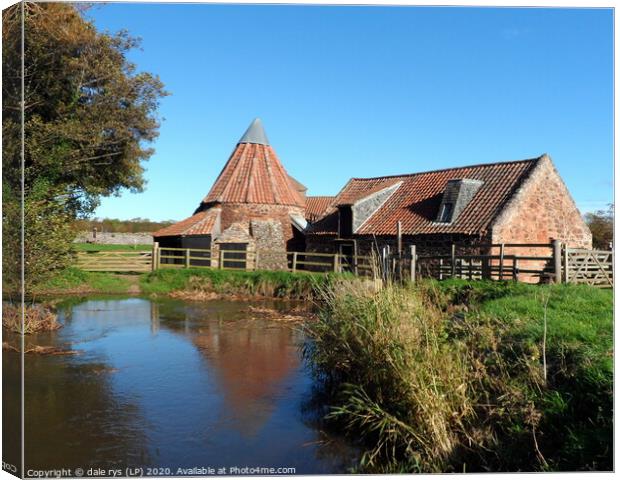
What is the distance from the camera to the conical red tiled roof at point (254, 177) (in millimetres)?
25562

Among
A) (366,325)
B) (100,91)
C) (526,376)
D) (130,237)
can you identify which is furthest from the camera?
(130,237)

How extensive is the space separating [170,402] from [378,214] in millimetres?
17070

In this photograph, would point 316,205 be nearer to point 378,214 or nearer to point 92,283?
point 378,214

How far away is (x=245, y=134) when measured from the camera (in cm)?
2797

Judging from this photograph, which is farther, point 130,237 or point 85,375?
point 130,237

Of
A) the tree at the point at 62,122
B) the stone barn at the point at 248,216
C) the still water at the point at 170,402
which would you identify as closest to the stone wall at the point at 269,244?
the stone barn at the point at 248,216

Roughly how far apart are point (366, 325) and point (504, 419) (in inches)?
81.8

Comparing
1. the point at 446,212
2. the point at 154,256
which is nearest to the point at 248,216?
the point at 154,256

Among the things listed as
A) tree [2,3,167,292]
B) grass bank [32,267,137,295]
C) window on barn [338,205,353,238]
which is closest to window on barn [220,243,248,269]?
window on barn [338,205,353,238]

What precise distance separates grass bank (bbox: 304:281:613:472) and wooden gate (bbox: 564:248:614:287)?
17.1 feet

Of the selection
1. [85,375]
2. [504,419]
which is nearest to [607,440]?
[504,419]

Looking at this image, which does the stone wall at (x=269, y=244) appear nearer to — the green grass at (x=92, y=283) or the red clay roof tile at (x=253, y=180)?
the red clay roof tile at (x=253, y=180)

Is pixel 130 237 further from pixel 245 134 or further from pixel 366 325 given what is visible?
pixel 366 325

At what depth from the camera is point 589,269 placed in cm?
1348
